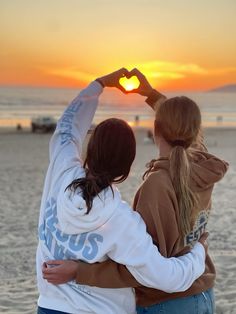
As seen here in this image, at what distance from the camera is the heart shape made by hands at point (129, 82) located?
2724mm

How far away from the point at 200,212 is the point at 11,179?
36.0 feet

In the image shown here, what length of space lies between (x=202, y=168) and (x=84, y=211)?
23.4 inches

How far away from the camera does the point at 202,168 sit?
7.80 ft

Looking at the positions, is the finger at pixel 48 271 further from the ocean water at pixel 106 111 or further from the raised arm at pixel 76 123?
the ocean water at pixel 106 111

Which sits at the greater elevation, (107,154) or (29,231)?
(107,154)

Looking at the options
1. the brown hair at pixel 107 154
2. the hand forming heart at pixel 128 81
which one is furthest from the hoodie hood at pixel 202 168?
the hand forming heart at pixel 128 81

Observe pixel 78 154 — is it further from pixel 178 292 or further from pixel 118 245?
pixel 178 292

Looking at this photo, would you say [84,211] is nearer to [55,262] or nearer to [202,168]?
[55,262]

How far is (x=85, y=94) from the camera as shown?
2637 millimetres

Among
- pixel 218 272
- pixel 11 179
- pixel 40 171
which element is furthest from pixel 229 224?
pixel 40 171

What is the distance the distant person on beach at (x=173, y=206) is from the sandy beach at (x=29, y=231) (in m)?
2.78

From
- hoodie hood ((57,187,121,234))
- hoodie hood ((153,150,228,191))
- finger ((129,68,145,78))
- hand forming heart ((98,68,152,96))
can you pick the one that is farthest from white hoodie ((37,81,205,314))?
finger ((129,68,145,78))

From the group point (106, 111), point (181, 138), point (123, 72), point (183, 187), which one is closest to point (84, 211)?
point (183, 187)

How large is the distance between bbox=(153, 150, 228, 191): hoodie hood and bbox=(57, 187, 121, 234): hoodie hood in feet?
0.88
